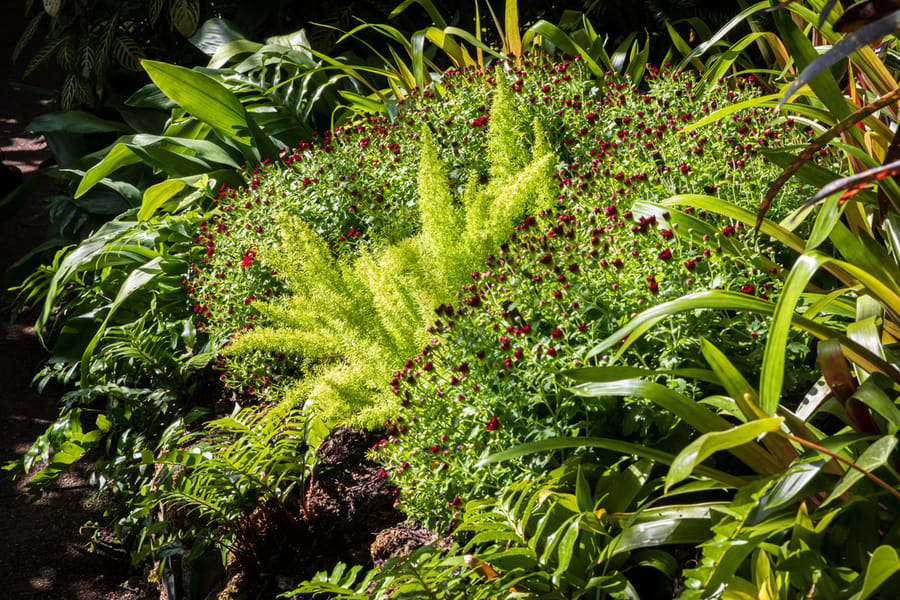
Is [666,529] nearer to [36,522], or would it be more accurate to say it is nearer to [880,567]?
[880,567]

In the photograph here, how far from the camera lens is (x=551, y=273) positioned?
169 cm

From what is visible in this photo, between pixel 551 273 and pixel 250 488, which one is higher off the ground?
pixel 551 273

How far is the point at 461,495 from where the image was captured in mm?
1592

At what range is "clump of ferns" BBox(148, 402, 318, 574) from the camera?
6.81 feet

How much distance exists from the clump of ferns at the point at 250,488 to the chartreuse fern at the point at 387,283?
16 cm

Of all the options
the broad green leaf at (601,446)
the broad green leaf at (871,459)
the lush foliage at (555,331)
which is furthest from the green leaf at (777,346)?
the broad green leaf at (601,446)

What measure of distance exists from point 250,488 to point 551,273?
43.8 inches

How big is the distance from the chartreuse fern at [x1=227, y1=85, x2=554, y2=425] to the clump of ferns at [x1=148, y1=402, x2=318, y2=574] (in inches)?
6.1

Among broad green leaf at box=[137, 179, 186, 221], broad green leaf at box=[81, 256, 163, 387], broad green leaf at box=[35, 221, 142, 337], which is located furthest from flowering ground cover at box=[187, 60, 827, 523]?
broad green leaf at box=[35, 221, 142, 337]

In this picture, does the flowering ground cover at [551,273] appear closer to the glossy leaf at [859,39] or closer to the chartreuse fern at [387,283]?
the chartreuse fern at [387,283]

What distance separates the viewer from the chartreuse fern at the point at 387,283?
1963mm

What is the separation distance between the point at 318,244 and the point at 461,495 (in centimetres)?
106

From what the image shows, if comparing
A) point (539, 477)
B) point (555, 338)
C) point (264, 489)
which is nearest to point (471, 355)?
point (555, 338)

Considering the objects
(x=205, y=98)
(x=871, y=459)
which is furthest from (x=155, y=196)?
(x=871, y=459)
